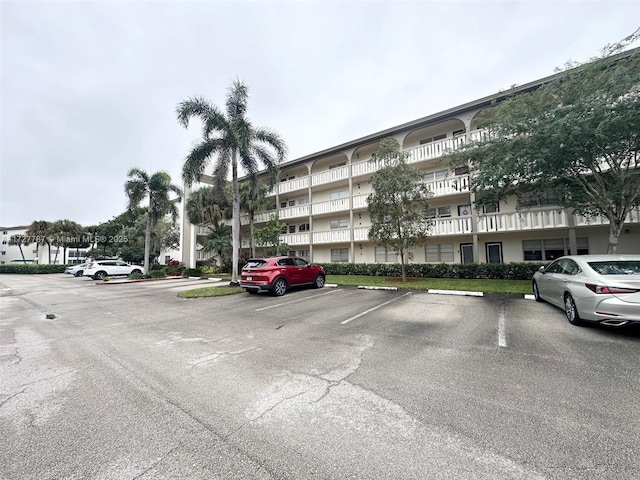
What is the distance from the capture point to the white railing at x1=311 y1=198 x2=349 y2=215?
20.8m

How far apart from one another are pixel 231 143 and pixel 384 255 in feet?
41.4

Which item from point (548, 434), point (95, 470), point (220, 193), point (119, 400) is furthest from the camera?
point (220, 193)

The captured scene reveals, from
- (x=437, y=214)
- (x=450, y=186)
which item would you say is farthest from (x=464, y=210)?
(x=450, y=186)

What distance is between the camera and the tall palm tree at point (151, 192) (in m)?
22.9

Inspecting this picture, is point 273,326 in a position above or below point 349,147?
below

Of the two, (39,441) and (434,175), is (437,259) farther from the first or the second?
(39,441)

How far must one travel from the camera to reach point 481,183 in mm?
11234

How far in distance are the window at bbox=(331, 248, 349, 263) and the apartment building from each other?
0.27ft

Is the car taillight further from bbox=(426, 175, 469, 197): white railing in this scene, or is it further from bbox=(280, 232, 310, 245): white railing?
bbox=(280, 232, 310, 245): white railing

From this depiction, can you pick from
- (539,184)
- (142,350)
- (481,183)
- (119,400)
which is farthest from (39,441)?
(539,184)

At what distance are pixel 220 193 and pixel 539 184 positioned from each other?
15112 mm

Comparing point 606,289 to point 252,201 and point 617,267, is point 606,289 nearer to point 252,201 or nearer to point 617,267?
point 617,267

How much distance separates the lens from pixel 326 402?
3.15m

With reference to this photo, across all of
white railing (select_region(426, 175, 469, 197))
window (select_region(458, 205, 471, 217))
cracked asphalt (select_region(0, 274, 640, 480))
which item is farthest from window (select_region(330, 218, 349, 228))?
cracked asphalt (select_region(0, 274, 640, 480))
